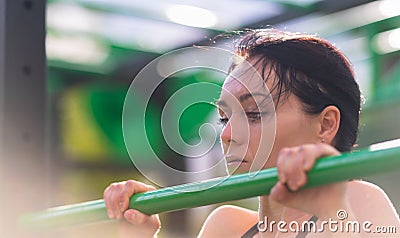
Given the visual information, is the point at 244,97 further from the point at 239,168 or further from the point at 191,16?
the point at 191,16

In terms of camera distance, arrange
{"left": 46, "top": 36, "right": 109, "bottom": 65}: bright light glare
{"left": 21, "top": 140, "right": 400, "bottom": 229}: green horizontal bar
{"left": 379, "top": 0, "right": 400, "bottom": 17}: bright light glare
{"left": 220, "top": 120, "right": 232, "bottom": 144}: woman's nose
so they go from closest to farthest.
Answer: {"left": 21, "top": 140, "right": 400, "bottom": 229}: green horizontal bar
{"left": 220, "top": 120, "right": 232, "bottom": 144}: woman's nose
{"left": 379, "top": 0, "right": 400, "bottom": 17}: bright light glare
{"left": 46, "top": 36, "right": 109, "bottom": 65}: bright light glare

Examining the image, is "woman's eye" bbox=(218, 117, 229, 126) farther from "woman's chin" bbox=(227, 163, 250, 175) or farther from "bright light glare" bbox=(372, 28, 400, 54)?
"bright light glare" bbox=(372, 28, 400, 54)

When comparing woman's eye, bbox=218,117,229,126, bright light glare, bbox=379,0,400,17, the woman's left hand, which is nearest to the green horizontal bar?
the woman's left hand

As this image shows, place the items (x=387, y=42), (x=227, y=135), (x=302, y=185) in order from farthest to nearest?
1. (x=387, y=42)
2. (x=227, y=135)
3. (x=302, y=185)

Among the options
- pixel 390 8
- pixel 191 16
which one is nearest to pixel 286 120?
pixel 390 8

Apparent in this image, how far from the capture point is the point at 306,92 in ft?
3.19

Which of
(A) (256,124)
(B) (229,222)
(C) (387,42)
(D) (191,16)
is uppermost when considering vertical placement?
(D) (191,16)

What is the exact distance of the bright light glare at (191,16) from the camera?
2.60 metres

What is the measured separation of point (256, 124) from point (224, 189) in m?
0.18

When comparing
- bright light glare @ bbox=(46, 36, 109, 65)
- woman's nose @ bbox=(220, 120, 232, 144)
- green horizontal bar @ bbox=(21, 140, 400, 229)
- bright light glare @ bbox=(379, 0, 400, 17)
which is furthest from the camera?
bright light glare @ bbox=(46, 36, 109, 65)

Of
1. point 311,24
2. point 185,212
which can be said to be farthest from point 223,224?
point 185,212

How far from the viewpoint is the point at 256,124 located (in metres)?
0.93

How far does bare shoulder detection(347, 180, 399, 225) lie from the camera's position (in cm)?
90

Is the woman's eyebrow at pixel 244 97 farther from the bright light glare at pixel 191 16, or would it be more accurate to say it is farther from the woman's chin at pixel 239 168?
the bright light glare at pixel 191 16
